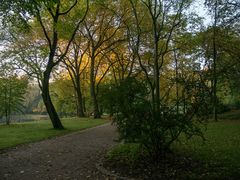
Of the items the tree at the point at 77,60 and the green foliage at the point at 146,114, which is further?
the tree at the point at 77,60

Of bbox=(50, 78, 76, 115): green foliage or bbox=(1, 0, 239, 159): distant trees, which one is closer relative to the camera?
bbox=(1, 0, 239, 159): distant trees

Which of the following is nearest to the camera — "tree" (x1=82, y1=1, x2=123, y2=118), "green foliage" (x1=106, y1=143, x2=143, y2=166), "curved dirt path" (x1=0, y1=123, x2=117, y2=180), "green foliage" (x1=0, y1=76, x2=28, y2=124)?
"curved dirt path" (x1=0, y1=123, x2=117, y2=180)

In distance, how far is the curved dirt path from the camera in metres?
8.86

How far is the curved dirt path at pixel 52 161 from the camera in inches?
349

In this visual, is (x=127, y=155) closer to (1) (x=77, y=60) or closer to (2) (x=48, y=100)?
(2) (x=48, y=100)

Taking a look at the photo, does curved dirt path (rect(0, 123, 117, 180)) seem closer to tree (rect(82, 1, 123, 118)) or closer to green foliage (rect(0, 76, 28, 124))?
green foliage (rect(0, 76, 28, 124))

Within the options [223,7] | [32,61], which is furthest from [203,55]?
[32,61]

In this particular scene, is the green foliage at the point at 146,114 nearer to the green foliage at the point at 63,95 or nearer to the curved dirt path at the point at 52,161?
the curved dirt path at the point at 52,161

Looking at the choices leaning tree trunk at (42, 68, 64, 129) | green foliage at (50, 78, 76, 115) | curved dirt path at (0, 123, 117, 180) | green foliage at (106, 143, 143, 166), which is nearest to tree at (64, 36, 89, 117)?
green foliage at (50, 78, 76, 115)

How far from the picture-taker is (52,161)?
10.8m

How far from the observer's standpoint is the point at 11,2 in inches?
446

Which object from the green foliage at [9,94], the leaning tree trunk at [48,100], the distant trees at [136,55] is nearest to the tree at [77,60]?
the distant trees at [136,55]

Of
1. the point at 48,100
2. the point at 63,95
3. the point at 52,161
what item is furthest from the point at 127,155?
the point at 63,95

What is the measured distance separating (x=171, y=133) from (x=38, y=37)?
1170 inches
